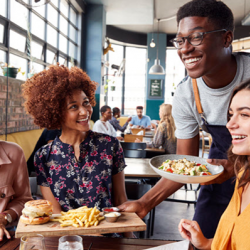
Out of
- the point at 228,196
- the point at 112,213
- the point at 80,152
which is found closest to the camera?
the point at 112,213

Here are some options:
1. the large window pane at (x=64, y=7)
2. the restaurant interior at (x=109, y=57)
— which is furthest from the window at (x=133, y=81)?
the large window pane at (x=64, y=7)

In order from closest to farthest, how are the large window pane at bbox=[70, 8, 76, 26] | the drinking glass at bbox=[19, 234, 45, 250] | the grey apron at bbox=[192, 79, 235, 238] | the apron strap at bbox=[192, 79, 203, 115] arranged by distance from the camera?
the drinking glass at bbox=[19, 234, 45, 250] → the apron strap at bbox=[192, 79, 203, 115] → the grey apron at bbox=[192, 79, 235, 238] → the large window pane at bbox=[70, 8, 76, 26]

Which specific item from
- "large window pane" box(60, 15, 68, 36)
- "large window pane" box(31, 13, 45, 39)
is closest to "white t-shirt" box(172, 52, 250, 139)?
"large window pane" box(31, 13, 45, 39)

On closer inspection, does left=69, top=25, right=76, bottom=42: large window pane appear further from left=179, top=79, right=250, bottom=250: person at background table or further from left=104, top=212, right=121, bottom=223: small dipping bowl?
left=104, top=212, right=121, bottom=223: small dipping bowl

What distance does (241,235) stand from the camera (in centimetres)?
107

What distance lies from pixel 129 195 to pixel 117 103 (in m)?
9.90

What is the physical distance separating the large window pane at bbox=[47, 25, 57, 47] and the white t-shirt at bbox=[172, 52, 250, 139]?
513cm

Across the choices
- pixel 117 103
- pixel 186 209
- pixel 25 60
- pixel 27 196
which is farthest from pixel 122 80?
pixel 27 196

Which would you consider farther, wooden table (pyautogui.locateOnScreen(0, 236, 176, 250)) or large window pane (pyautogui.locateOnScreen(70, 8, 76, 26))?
large window pane (pyautogui.locateOnScreen(70, 8, 76, 26))

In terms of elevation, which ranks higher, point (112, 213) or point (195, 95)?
A: point (195, 95)

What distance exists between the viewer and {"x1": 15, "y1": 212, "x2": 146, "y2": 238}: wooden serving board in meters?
1.09

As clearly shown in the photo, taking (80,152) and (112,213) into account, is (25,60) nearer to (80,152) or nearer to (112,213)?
(80,152)

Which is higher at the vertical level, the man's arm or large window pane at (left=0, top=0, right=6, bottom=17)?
large window pane at (left=0, top=0, right=6, bottom=17)

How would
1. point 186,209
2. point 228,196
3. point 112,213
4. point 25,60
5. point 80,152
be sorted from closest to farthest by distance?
point 112,213
point 228,196
point 80,152
point 186,209
point 25,60
